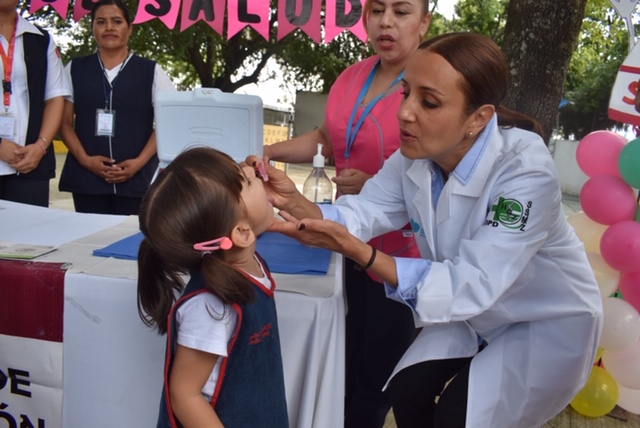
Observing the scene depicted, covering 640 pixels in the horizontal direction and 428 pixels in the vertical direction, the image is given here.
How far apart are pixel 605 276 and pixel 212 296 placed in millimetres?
1958

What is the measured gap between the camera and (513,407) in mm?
1319

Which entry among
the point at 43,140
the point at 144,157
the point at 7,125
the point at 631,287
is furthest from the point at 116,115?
the point at 631,287

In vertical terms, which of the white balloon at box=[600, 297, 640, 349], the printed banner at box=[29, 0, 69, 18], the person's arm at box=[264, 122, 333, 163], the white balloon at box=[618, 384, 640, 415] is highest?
the printed banner at box=[29, 0, 69, 18]

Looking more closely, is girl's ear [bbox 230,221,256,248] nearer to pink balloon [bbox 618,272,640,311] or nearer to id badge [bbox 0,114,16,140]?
id badge [bbox 0,114,16,140]

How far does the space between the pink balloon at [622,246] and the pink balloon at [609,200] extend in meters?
0.06

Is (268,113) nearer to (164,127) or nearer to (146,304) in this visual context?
(164,127)

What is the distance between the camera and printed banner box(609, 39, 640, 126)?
243 cm

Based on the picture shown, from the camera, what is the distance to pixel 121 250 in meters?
1.42

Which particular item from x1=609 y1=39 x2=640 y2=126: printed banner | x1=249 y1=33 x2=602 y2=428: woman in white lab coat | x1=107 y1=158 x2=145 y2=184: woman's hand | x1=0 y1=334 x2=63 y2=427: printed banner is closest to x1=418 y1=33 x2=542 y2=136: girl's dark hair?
x1=249 y1=33 x2=602 y2=428: woman in white lab coat

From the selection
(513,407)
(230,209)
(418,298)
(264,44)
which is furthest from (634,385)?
(264,44)

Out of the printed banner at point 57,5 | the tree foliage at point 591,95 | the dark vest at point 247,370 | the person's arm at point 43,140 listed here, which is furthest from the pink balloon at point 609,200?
the tree foliage at point 591,95

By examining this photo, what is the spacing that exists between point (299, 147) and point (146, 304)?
1.07m

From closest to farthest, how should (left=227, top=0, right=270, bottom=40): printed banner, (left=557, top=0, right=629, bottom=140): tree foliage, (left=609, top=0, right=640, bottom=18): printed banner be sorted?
(left=609, top=0, right=640, bottom=18): printed banner → (left=227, top=0, right=270, bottom=40): printed banner → (left=557, top=0, right=629, bottom=140): tree foliage

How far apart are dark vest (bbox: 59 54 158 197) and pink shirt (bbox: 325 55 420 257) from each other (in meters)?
1.10
